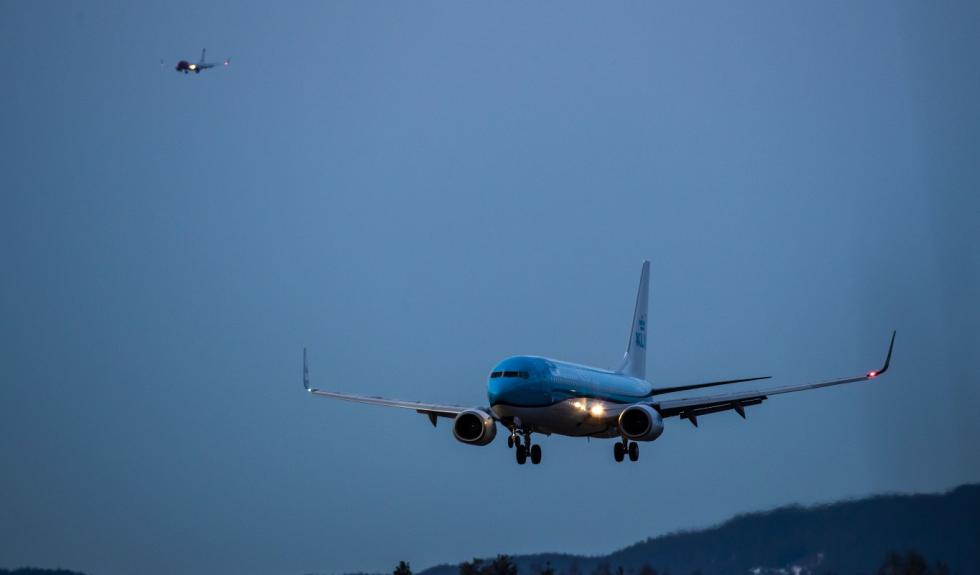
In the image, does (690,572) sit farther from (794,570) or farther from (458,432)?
(458,432)

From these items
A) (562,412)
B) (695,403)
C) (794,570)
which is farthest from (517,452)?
(794,570)

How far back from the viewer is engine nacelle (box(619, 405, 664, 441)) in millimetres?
64062

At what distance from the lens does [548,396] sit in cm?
6028

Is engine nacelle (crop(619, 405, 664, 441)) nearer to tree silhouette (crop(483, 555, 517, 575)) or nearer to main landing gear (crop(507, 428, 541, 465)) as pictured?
main landing gear (crop(507, 428, 541, 465))

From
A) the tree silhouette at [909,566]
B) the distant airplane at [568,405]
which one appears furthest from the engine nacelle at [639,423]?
the tree silhouette at [909,566]

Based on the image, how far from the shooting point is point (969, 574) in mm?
58625

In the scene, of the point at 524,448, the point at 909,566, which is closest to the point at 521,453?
the point at 524,448

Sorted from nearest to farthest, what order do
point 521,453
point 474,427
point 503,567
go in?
point 521,453 < point 474,427 < point 503,567

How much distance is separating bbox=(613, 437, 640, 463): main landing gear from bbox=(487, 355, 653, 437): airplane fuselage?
2530 mm

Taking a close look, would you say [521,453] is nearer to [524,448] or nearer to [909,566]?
[524,448]

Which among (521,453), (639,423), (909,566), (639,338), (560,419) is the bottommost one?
(909,566)

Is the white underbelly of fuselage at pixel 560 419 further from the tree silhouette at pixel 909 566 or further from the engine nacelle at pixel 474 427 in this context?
the tree silhouette at pixel 909 566

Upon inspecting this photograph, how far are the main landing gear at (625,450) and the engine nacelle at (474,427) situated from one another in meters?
7.57

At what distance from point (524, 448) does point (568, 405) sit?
102 inches
